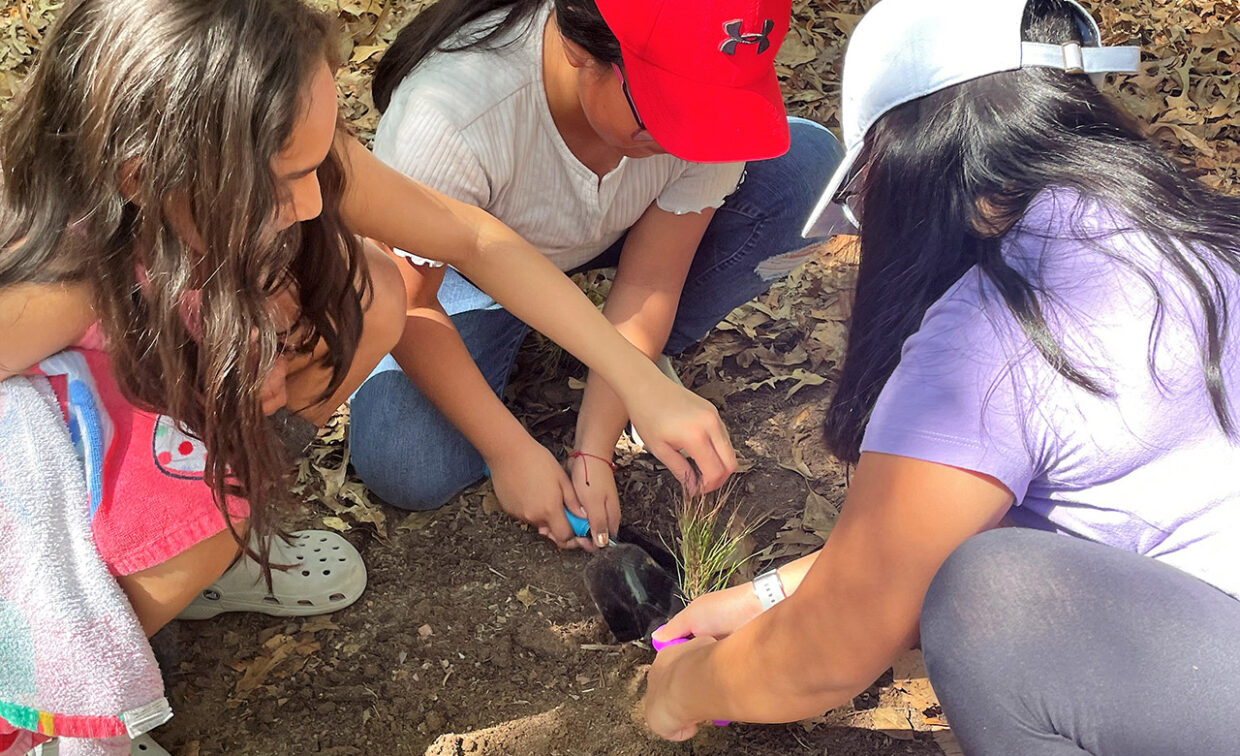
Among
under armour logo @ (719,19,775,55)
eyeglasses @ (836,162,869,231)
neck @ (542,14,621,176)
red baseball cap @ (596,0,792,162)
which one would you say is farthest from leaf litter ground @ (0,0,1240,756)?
neck @ (542,14,621,176)

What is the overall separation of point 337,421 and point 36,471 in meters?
1.08

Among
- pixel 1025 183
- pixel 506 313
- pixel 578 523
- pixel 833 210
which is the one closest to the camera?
pixel 1025 183

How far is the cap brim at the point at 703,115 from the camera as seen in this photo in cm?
172

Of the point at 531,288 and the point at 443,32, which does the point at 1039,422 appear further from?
the point at 443,32

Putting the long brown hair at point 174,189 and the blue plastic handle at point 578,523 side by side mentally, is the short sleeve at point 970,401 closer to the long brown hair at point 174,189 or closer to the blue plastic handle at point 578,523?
the long brown hair at point 174,189

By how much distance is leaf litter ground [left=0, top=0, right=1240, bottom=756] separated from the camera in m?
1.95

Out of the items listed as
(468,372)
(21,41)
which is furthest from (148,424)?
(21,41)

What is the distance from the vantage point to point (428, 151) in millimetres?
1936

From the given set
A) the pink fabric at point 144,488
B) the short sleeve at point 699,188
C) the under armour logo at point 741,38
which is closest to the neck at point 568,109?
the short sleeve at point 699,188

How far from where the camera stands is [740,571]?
228cm

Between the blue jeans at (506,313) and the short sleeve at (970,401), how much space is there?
116 cm

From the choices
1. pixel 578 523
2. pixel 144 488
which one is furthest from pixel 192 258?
pixel 578 523

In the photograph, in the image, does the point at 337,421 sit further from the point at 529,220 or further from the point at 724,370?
the point at 724,370

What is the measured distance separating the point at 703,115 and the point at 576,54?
0.26 m
